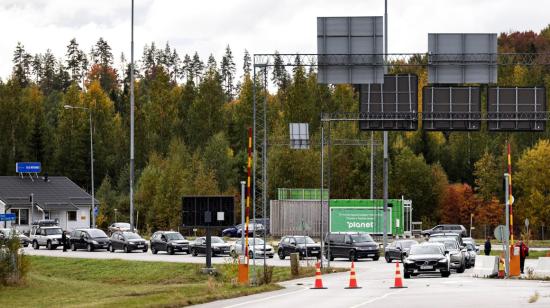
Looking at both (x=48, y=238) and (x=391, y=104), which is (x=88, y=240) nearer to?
(x=48, y=238)

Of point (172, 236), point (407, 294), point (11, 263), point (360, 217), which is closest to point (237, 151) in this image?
point (360, 217)

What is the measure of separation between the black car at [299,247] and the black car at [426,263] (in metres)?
17.6

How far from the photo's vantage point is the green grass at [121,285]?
3300cm

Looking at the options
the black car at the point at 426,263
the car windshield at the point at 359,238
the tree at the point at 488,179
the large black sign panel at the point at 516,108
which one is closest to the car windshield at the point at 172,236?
the car windshield at the point at 359,238

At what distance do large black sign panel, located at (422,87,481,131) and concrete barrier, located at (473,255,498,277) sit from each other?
26.4 ft

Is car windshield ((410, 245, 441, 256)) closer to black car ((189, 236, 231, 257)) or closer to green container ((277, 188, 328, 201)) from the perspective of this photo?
black car ((189, 236, 231, 257))

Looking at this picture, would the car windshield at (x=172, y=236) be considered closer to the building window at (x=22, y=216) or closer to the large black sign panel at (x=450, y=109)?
the large black sign panel at (x=450, y=109)

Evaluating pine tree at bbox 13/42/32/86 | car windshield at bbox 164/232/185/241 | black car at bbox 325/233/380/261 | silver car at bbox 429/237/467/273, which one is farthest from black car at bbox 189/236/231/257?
pine tree at bbox 13/42/32/86

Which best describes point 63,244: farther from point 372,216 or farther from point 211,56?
point 211,56

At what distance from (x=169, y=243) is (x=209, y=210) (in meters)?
23.4

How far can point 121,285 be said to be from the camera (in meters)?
47.9

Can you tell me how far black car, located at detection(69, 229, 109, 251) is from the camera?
73000 mm

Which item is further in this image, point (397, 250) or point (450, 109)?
point (397, 250)

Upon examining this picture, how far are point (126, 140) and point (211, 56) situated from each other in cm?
6068
